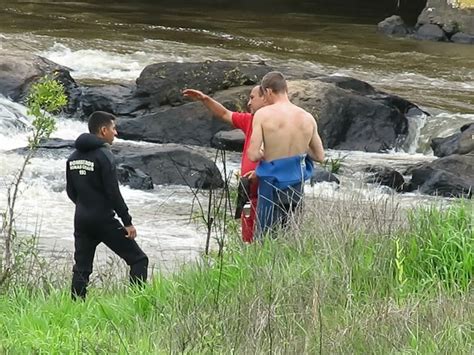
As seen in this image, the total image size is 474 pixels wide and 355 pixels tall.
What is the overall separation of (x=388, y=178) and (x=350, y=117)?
3188mm

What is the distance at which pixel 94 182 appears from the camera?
8023mm

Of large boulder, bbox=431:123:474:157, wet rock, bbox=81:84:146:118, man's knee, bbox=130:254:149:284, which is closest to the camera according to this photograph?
man's knee, bbox=130:254:149:284

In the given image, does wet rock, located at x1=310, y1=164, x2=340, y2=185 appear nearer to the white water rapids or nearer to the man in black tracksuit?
the white water rapids

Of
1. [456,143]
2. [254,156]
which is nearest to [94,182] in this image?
[254,156]

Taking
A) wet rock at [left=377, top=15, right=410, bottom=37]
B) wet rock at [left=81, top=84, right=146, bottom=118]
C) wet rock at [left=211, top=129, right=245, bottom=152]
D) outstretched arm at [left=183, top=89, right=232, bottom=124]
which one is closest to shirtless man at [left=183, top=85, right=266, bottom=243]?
outstretched arm at [left=183, top=89, right=232, bottom=124]

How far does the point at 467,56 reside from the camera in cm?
2638

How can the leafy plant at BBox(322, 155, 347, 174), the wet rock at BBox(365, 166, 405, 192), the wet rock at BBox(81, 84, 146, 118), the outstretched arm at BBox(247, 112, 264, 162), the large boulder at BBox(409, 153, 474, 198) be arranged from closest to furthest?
the outstretched arm at BBox(247, 112, 264, 162) → the large boulder at BBox(409, 153, 474, 198) → the wet rock at BBox(365, 166, 405, 192) → the leafy plant at BBox(322, 155, 347, 174) → the wet rock at BBox(81, 84, 146, 118)

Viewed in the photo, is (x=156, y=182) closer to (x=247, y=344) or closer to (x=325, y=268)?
(x=325, y=268)

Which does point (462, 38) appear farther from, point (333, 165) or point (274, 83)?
point (274, 83)

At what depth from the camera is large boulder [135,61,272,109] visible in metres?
18.7

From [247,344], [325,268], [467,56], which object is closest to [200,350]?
[247,344]

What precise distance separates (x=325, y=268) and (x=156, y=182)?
7.66 m

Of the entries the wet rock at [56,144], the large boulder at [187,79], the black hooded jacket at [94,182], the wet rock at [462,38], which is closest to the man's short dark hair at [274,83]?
the black hooded jacket at [94,182]

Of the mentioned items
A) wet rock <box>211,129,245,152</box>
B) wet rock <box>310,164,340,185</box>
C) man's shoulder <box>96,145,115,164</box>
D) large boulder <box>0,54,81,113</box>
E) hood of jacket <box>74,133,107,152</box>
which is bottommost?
wet rock <box>211,129,245,152</box>
